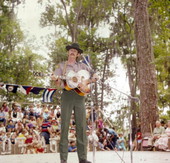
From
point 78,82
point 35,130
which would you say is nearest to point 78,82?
point 78,82

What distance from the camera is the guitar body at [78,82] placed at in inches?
195

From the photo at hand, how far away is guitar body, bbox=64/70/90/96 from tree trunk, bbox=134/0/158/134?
26.1ft

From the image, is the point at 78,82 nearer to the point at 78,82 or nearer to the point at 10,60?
the point at 78,82

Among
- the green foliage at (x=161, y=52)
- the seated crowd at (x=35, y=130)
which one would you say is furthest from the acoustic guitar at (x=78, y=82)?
the green foliage at (x=161, y=52)

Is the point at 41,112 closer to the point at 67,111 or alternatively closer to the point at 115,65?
the point at 67,111

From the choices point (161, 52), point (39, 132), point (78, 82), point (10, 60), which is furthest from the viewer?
point (10, 60)

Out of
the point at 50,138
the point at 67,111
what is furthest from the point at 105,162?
the point at 50,138

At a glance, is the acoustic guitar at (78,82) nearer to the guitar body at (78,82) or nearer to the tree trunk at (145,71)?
the guitar body at (78,82)

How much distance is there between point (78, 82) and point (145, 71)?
868 cm

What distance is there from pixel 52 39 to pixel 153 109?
1743cm

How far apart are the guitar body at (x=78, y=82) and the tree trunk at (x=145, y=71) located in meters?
7.95

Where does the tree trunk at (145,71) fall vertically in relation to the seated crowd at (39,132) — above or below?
above

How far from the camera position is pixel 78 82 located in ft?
16.2

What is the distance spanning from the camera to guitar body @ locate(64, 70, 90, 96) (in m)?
4.96
